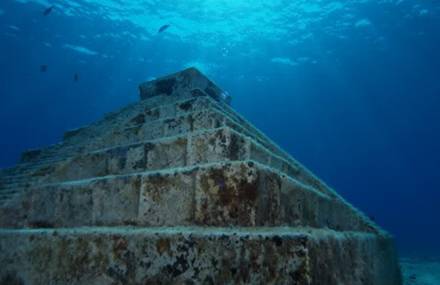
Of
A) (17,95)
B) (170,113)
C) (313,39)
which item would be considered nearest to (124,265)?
(170,113)

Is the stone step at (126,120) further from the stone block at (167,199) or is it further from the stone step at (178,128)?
the stone block at (167,199)

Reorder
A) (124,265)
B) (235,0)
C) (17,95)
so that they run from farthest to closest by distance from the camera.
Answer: (17,95) → (235,0) → (124,265)

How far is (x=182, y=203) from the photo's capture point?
2369 millimetres

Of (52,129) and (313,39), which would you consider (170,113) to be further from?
(52,129)

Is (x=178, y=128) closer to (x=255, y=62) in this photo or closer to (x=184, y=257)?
(x=184, y=257)

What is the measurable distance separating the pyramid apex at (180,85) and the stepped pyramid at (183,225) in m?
5.39

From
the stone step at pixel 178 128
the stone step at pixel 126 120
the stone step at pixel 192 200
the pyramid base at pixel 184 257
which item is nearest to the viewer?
the pyramid base at pixel 184 257

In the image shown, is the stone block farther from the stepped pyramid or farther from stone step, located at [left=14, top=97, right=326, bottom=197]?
stone step, located at [left=14, top=97, right=326, bottom=197]

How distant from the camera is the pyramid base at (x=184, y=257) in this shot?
1652 millimetres

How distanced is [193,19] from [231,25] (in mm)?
4401

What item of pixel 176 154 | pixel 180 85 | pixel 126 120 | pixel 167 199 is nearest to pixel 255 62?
pixel 180 85

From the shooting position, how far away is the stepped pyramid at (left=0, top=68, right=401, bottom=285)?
1725 millimetres

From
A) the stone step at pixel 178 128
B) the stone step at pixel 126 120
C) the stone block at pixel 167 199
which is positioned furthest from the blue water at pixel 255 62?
the stone block at pixel 167 199

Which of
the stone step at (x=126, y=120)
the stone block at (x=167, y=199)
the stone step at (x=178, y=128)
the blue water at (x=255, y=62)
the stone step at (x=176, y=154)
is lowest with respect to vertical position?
the stone block at (x=167, y=199)
